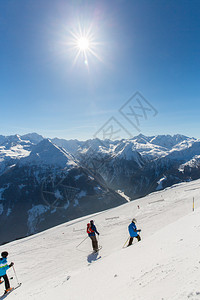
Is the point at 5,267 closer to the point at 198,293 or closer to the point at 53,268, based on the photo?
the point at 53,268

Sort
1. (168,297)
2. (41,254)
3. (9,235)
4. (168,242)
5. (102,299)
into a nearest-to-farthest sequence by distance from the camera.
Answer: (168,297) < (102,299) < (168,242) < (41,254) < (9,235)

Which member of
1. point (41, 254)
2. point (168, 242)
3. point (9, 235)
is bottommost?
point (9, 235)

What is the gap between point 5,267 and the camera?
11.4 meters

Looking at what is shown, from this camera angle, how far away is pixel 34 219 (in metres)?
200

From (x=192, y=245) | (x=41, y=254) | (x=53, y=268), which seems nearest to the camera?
(x=192, y=245)

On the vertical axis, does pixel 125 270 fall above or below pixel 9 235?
above

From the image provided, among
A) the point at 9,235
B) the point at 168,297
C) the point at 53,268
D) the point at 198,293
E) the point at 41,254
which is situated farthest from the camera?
the point at 9,235

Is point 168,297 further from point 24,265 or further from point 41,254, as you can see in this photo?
point 41,254

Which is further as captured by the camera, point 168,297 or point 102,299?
point 102,299

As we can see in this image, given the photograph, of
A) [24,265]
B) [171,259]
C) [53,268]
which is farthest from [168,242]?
[24,265]

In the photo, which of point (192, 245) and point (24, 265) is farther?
point (24, 265)

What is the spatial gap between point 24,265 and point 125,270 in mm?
13700

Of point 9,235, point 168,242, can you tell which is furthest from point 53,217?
point 168,242

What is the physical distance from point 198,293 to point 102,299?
9.92ft
